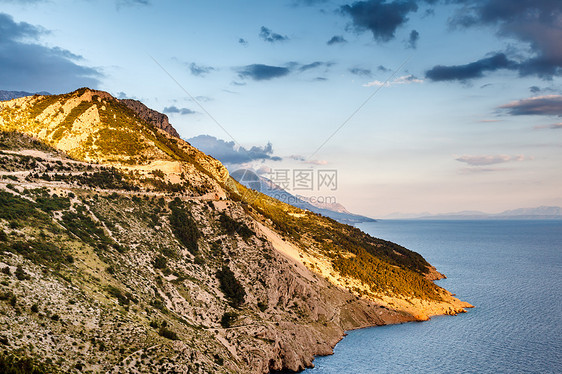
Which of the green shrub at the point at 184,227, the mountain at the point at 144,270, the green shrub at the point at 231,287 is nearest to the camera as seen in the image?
the mountain at the point at 144,270

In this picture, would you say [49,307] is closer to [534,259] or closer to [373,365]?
[373,365]

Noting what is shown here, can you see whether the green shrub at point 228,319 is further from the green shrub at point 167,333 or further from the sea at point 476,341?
the green shrub at point 167,333

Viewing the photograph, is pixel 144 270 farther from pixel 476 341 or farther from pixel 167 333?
pixel 476 341

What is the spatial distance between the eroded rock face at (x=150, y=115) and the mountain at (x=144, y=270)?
2607 cm

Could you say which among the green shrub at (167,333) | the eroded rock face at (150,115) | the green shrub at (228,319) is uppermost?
the eroded rock face at (150,115)

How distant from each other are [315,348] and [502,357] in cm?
3256

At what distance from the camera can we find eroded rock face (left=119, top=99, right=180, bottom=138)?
154 meters

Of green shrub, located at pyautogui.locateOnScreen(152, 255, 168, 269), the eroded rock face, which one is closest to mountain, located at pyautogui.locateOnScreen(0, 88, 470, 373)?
green shrub, located at pyautogui.locateOnScreen(152, 255, 168, 269)

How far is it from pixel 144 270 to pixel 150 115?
4690 inches

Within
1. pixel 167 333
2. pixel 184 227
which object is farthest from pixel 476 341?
pixel 167 333

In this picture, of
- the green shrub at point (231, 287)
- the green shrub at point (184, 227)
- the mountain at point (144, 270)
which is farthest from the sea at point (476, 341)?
the green shrub at point (184, 227)

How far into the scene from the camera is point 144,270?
181 feet

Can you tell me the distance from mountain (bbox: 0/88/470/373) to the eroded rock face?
1026 inches

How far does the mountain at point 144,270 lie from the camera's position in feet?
113
